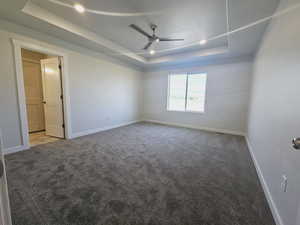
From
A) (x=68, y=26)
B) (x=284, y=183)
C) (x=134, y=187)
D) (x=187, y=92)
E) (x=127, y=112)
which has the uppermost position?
(x=68, y=26)

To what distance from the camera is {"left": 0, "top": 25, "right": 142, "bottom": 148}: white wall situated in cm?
251

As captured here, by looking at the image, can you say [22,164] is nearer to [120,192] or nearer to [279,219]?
[120,192]

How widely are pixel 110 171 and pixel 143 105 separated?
4411mm

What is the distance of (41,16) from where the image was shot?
2359mm

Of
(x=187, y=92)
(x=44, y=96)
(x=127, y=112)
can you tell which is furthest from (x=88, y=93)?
(x=187, y=92)

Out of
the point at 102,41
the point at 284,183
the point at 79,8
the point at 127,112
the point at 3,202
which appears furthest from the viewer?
the point at 127,112

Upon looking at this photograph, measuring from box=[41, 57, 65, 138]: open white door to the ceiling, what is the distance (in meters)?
0.89

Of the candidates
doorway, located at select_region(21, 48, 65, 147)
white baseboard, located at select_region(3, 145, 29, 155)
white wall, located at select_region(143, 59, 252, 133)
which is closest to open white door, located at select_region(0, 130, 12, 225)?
white baseboard, located at select_region(3, 145, 29, 155)

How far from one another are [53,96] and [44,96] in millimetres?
448

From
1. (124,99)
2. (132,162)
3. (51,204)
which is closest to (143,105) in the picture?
(124,99)

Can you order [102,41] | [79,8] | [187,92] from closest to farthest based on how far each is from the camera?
[79,8] → [102,41] → [187,92]

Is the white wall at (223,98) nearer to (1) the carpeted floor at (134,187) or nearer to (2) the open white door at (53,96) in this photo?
(1) the carpeted floor at (134,187)

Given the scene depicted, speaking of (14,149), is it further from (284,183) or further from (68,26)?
(284,183)

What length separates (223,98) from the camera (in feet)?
14.5
